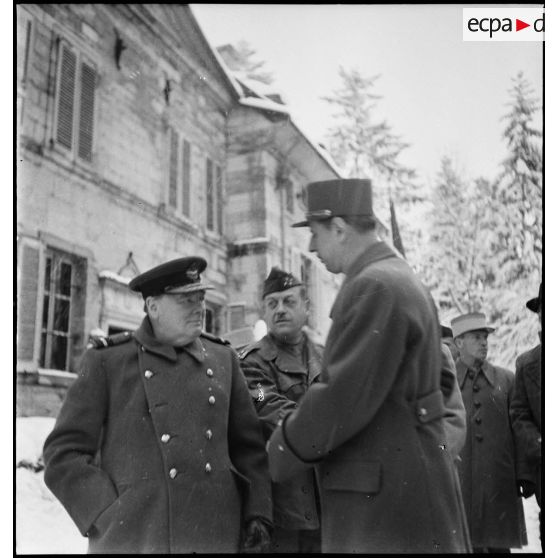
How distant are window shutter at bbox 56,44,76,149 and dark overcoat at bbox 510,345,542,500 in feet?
9.93

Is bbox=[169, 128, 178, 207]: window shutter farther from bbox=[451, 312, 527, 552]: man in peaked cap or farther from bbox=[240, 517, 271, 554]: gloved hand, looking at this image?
bbox=[240, 517, 271, 554]: gloved hand

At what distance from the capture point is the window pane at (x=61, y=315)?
357cm

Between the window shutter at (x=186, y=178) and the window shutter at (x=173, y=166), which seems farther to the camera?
the window shutter at (x=173, y=166)

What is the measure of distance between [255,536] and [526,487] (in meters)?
2.05

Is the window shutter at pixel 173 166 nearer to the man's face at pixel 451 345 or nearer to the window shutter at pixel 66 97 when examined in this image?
the window shutter at pixel 66 97

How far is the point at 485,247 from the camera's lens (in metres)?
3.84

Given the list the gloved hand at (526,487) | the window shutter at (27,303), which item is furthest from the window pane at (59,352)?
the gloved hand at (526,487)

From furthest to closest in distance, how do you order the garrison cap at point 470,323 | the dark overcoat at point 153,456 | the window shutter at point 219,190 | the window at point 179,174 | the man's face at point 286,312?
the window shutter at point 219,190 < the window at point 179,174 < the garrison cap at point 470,323 < the man's face at point 286,312 < the dark overcoat at point 153,456

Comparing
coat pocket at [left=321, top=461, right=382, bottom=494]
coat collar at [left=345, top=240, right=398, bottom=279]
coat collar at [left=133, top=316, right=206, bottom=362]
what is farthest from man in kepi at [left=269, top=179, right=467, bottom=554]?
coat collar at [left=133, top=316, right=206, bottom=362]

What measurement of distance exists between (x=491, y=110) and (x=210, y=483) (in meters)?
2.61

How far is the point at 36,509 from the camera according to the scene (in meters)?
2.90

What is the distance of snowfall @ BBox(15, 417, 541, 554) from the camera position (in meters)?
2.81
